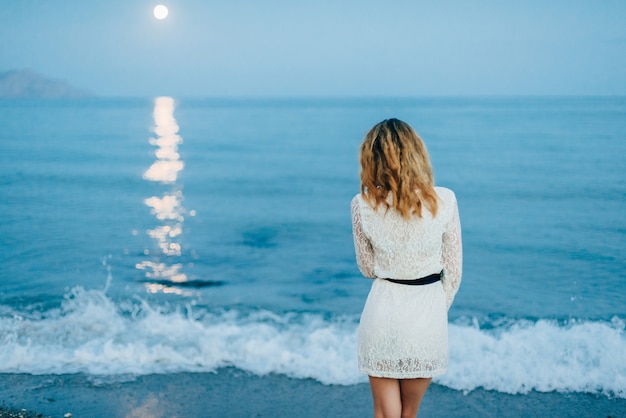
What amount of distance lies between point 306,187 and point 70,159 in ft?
48.9

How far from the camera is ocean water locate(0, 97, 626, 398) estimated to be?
6152 mm

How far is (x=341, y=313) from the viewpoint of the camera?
866cm

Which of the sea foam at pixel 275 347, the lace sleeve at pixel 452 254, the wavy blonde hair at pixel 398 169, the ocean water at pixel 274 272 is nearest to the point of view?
the wavy blonde hair at pixel 398 169

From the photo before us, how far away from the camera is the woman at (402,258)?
2539 mm

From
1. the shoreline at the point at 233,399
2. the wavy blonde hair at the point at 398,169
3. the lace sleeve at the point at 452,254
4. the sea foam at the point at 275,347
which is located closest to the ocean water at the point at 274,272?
the sea foam at the point at 275,347

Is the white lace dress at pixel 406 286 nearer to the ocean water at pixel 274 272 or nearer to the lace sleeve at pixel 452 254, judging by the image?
the lace sleeve at pixel 452 254

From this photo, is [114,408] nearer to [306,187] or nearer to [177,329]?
[177,329]

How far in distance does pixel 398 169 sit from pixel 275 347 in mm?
4412

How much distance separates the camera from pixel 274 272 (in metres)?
11.2

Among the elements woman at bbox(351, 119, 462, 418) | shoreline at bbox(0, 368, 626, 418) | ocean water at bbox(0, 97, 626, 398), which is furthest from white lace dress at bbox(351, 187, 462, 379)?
ocean water at bbox(0, 97, 626, 398)

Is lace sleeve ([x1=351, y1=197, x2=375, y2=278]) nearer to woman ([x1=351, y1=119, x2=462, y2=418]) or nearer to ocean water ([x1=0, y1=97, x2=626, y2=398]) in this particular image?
woman ([x1=351, y1=119, x2=462, y2=418])

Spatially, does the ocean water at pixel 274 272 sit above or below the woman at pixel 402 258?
below

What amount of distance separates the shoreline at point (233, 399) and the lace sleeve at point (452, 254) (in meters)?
2.56

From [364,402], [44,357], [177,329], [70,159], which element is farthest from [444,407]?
[70,159]
